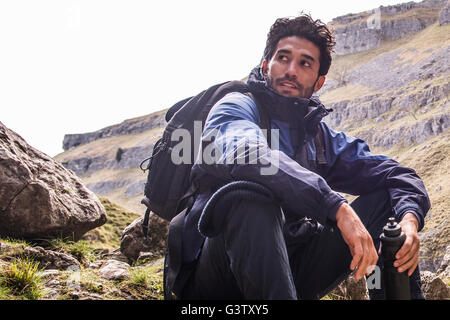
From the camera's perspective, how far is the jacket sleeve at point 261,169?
200 centimetres

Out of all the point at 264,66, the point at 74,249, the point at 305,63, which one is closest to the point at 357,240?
the point at 305,63

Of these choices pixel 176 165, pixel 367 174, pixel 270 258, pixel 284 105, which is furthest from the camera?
pixel 367 174

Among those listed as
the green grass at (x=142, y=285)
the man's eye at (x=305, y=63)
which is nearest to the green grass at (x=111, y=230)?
the green grass at (x=142, y=285)

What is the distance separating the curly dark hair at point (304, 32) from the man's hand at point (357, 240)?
69.0 inches

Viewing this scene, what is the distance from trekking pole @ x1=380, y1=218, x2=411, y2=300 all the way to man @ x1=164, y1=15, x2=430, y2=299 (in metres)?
0.05

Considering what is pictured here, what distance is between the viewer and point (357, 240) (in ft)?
6.51

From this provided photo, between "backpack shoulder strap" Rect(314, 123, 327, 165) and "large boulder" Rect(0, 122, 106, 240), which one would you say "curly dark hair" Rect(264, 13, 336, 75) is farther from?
"large boulder" Rect(0, 122, 106, 240)

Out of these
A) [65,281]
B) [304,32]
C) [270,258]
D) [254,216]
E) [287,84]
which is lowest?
[65,281]

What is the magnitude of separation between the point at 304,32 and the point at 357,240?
192 centimetres

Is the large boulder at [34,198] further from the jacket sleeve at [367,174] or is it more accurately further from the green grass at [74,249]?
the jacket sleeve at [367,174]

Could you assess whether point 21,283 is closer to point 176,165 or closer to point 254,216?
point 176,165

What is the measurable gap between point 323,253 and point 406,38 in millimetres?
97661

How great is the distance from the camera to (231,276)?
2.22 meters

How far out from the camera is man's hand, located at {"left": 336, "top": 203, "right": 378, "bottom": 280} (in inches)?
78.2
